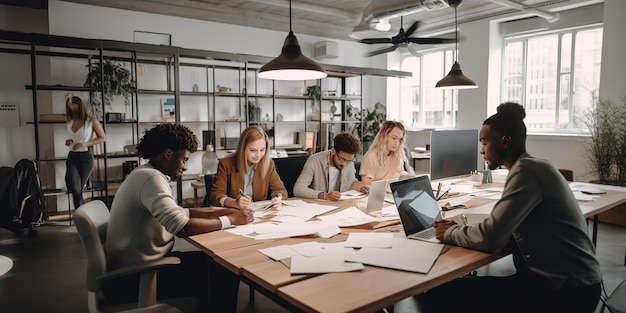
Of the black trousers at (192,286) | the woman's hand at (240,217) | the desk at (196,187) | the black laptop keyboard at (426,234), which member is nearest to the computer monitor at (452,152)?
the black laptop keyboard at (426,234)

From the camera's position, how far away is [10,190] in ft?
14.8

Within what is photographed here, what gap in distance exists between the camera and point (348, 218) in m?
2.34

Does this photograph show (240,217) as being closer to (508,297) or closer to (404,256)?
(404,256)

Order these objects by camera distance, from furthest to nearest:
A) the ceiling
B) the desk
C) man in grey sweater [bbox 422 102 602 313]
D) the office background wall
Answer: the ceiling
the desk
the office background wall
man in grey sweater [bbox 422 102 602 313]

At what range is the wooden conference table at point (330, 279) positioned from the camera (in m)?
1.26

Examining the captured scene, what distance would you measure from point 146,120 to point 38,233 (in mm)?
2106

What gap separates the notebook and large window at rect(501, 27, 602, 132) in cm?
500

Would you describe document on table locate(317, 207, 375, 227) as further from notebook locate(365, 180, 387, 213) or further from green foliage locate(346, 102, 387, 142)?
green foliage locate(346, 102, 387, 142)

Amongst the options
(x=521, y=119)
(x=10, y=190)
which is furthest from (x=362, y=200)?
(x=10, y=190)

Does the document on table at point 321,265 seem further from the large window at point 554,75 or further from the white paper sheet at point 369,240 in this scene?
the large window at point 554,75

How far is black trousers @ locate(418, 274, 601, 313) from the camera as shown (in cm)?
162

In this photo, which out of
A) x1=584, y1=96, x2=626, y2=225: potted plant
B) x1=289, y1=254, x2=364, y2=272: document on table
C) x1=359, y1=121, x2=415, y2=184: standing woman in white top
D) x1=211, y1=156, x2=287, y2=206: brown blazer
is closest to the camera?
x1=289, y1=254, x2=364, y2=272: document on table

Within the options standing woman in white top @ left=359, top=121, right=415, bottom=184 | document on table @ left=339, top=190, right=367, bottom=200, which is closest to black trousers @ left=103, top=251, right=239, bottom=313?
document on table @ left=339, top=190, right=367, bottom=200

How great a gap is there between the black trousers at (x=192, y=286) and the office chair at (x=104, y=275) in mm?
48
